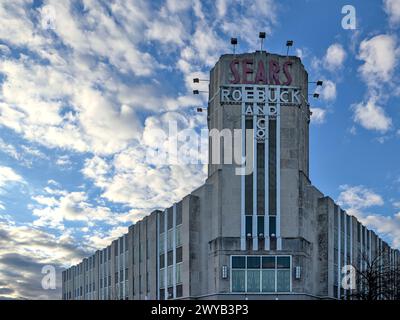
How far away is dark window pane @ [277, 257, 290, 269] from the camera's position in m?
54.3

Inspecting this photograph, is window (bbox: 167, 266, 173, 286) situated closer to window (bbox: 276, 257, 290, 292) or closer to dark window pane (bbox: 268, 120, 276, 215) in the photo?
window (bbox: 276, 257, 290, 292)

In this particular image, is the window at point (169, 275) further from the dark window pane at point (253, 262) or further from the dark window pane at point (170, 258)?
the dark window pane at point (253, 262)

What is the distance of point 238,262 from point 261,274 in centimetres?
249

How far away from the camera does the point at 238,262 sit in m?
54.5

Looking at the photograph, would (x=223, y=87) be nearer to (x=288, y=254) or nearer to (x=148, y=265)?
(x=288, y=254)

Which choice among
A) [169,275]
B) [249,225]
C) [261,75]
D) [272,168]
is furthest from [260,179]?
[169,275]

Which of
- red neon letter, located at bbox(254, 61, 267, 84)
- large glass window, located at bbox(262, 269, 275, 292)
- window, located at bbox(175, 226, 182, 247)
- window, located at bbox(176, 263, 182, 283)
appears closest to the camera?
large glass window, located at bbox(262, 269, 275, 292)

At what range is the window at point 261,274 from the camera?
53531 millimetres

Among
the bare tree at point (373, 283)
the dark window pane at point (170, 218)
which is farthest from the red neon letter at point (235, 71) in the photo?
the bare tree at point (373, 283)

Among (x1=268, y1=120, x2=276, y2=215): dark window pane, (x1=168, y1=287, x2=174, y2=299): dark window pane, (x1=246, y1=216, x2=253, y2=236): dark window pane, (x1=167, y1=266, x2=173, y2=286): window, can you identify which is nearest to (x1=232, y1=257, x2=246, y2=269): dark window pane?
(x1=246, y1=216, x2=253, y2=236): dark window pane

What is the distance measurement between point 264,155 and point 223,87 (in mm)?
8330

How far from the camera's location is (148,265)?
7225 centimetres

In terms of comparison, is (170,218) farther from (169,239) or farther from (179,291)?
(179,291)

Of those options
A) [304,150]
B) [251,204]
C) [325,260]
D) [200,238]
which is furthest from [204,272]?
[304,150]
